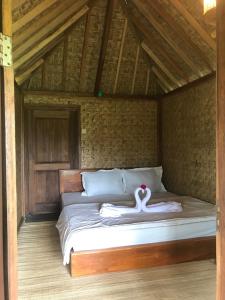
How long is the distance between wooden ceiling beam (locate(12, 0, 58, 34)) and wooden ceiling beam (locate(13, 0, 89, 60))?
1.41 ft

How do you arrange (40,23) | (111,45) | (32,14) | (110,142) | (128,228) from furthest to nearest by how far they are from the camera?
(110,142) → (111,45) → (40,23) → (128,228) → (32,14)

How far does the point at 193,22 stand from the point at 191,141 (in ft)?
6.33

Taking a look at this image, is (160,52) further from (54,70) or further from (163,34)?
(54,70)

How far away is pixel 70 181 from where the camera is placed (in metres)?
4.93

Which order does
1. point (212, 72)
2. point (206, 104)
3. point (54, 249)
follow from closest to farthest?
point (54, 249), point (212, 72), point (206, 104)

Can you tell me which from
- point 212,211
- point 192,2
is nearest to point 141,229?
point 212,211

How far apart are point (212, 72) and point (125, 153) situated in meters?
2.39

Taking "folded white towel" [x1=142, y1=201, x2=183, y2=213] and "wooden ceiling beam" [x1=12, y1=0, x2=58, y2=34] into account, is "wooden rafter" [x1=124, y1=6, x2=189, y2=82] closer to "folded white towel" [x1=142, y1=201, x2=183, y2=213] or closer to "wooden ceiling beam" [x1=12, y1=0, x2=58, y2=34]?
"wooden ceiling beam" [x1=12, y1=0, x2=58, y2=34]

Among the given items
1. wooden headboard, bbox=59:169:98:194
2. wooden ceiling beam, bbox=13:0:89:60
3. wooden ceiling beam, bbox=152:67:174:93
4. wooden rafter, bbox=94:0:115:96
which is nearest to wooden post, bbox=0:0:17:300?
wooden ceiling beam, bbox=13:0:89:60

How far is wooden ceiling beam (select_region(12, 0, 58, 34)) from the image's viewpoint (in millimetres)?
2760

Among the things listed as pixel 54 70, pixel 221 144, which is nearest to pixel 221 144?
pixel 221 144

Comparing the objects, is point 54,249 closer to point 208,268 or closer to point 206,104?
point 208,268

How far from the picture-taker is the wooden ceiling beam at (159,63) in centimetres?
477

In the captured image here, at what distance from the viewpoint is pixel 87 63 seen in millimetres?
4992
